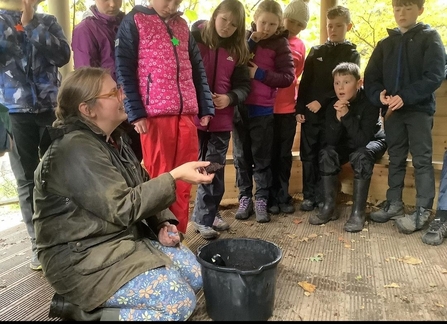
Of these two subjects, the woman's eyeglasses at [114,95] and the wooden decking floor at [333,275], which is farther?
the wooden decking floor at [333,275]

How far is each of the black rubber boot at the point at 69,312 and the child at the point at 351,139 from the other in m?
→ 2.01

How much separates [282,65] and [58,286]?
2.30 metres

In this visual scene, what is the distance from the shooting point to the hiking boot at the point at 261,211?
11.1ft

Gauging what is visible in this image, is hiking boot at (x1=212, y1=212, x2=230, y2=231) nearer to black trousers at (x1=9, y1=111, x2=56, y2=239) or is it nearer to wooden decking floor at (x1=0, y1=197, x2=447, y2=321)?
wooden decking floor at (x1=0, y1=197, x2=447, y2=321)

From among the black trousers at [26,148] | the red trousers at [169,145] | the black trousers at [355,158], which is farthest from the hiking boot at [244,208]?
the black trousers at [26,148]

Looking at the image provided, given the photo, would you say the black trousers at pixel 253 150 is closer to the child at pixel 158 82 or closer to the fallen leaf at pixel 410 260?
the child at pixel 158 82

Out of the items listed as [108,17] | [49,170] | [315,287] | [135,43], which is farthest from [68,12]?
[315,287]

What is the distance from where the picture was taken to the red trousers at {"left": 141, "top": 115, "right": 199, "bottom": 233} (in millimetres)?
2533

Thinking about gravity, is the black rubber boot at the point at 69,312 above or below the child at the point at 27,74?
below

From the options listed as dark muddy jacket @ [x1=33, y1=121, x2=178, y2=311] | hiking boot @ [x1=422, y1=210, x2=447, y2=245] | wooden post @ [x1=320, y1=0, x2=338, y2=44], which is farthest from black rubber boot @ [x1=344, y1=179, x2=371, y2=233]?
dark muddy jacket @ [x1=33, y1=121, x2=178, y2=311]

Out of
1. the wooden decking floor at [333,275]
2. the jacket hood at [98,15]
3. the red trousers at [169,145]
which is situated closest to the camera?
the wooden decking floor at [333,275]

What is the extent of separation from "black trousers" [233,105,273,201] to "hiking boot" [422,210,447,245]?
1.21 metres

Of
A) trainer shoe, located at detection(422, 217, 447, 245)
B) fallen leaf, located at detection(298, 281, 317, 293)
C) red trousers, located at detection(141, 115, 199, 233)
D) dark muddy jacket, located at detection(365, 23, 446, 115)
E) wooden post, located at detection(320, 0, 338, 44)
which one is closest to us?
fallen leaf, located at detection(298, 281, 317, 293)

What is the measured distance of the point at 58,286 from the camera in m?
1.76
